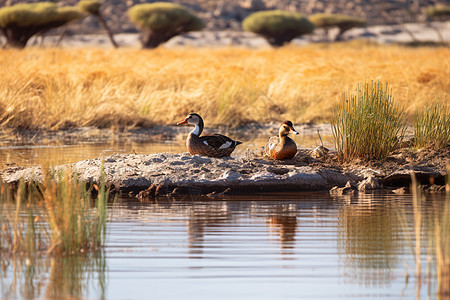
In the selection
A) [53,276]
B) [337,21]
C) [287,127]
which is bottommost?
[53,276]

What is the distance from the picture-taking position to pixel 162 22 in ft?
140

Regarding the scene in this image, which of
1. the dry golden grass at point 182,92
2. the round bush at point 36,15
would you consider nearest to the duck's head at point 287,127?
the dry golden grass at point 182,92

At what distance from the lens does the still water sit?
4645mm

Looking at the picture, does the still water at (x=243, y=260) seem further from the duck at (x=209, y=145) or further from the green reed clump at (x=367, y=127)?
the green reed clump at (x=367, y=127)

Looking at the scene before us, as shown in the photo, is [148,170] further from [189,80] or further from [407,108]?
[189,80]

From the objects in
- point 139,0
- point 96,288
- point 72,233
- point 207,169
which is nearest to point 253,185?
point 207,169

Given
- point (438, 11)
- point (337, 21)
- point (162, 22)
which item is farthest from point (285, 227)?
point (438, 11)

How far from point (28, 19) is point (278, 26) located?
19.4 meters

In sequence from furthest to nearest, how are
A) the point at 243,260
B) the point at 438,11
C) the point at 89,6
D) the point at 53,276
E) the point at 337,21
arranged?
the point at 438,11
the point at 337,21
the point at 89,6
the point at 243,260
the point at 53,276

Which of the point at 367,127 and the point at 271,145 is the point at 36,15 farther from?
the point at 367,127

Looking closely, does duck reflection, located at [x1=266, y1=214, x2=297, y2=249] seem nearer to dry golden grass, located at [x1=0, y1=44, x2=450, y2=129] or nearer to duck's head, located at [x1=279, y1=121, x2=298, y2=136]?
duck's head, located at [x1=279, y1=121, x2=298, y2=136]

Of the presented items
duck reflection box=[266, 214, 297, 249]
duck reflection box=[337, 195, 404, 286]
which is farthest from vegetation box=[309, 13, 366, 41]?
duck reflection box=[266, 214, 297, 249]

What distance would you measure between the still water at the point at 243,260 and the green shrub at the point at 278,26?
140 feet

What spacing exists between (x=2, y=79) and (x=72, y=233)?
1157cm
